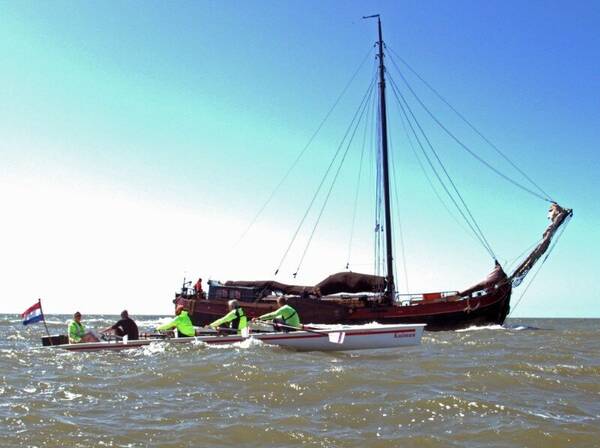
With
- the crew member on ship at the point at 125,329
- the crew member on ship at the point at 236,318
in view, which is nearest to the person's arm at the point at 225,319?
the crew member on ship at the point at 236,318

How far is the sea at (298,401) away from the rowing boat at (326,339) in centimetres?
142

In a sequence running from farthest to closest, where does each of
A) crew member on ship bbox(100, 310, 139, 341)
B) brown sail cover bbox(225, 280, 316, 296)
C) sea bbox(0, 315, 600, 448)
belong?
brown sail cover bbox(225, 280, 316, 296), crew member on ship bbox(100, 310, 139, 341), sea bbox(0, 315, 600, 448)

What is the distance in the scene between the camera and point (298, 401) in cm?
871

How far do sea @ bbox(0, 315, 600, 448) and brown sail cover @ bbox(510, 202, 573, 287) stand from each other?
1855 centimetres

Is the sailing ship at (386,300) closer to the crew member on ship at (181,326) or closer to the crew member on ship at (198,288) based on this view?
the crew member on ship at (198,288)

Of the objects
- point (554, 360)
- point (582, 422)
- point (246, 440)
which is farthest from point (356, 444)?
point (554, 360)

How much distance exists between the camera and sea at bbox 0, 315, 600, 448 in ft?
21.8

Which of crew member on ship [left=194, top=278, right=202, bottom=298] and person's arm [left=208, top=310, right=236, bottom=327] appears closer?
person's arm [left=208, top=310, right=236, bottom=327]

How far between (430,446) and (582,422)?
263 centimetres

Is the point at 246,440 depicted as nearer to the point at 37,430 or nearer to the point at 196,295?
the point at 37,430

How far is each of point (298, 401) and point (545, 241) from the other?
2791 centimetres

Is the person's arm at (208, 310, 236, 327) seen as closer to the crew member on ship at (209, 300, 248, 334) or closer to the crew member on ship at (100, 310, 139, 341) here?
the crew member on ship at (209, 300, 248, 334)

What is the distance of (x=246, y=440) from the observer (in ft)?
21.4

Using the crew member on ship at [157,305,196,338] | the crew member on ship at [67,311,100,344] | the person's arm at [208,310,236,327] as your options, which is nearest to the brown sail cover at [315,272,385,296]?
the person's arm at [208,310,236,327]
